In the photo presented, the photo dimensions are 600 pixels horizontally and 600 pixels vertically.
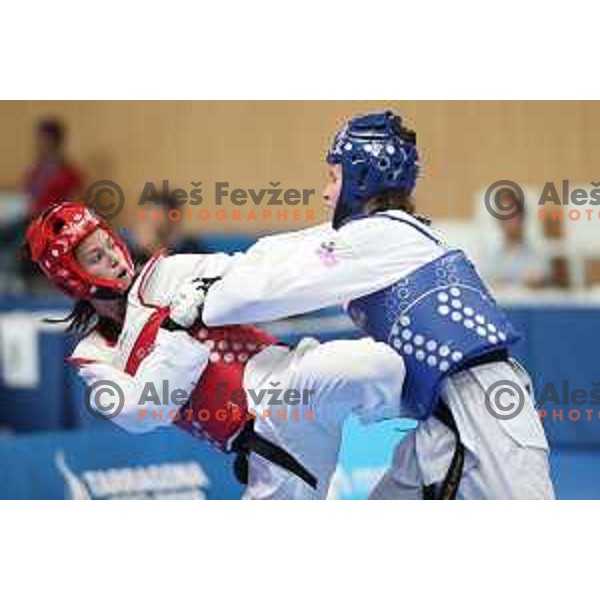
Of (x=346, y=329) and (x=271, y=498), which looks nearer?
(x=271, y=498)

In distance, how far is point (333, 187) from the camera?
14.4 feet

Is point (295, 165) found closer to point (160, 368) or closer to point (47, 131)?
point (47, 131)

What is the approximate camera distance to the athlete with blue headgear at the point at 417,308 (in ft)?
13.8

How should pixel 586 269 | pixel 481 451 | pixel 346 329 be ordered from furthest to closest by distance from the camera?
pixel 586 269 → pixel 346 329 → pixel 481 451

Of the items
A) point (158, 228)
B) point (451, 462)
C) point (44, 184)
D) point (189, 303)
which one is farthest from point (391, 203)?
point (44, 184)

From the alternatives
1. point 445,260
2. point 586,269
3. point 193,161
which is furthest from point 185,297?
point 193,161

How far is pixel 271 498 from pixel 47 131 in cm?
849

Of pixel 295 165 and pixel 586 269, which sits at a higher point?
pixel 295 165

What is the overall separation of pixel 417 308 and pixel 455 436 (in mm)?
402

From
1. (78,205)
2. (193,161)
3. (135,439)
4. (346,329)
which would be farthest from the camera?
(193,161)

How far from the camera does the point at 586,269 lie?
10.8m

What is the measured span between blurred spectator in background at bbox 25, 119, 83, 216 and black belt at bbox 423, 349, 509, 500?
334 inches

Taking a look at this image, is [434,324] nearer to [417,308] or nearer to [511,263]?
[417,308]

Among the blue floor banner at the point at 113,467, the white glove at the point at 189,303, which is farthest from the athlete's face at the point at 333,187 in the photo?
the blue floor banner at the point at 113,467
